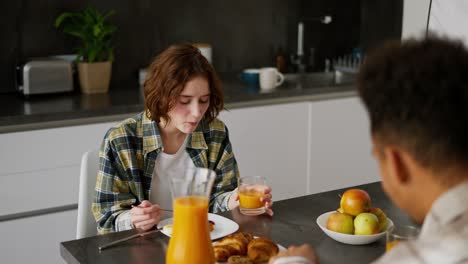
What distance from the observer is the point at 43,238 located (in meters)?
2.86

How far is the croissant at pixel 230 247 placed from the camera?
1.58 metres

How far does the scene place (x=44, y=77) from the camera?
3.19m

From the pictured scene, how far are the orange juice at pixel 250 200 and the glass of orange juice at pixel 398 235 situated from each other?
44 cm

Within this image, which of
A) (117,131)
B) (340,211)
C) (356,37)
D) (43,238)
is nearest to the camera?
(340,211)

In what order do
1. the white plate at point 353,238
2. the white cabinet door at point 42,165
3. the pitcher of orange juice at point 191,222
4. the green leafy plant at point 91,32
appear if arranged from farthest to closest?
1. the green leafy plant at point 91,32
2. the white cabinet door at point 42,165
3. the white plate at point 353,238
4. the pitcher of orange juice at point 191,222

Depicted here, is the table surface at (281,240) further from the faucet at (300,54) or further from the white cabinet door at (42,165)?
the faucet at (300,54)

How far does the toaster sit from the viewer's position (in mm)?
3139

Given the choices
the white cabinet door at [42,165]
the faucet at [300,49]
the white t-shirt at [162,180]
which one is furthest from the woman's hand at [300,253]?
the faucet at [300,49]

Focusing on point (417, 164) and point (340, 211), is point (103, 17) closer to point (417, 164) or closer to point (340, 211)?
point (340, 211)

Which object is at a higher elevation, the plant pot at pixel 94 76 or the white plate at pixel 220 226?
the plant pot at pixel 94 76

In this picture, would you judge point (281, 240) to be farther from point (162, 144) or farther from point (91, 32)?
point (91, 32)

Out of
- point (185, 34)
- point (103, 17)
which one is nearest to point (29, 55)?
point (103, 17)

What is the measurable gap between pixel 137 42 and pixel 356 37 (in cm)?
139

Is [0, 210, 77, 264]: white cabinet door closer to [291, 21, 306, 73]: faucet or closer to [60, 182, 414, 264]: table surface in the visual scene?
[60, 182, 414, 264]: table surface
